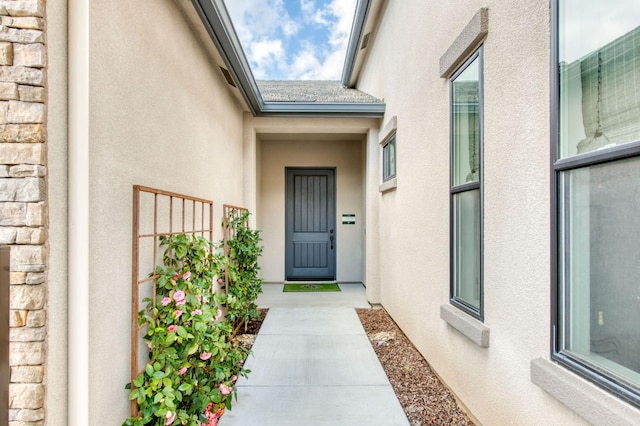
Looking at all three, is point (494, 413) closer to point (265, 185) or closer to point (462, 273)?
point (462, 273)

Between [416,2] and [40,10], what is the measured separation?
3.43 metres

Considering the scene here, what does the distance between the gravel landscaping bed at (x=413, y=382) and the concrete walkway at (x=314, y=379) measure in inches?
4.2

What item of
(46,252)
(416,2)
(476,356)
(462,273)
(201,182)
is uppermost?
(416,2)

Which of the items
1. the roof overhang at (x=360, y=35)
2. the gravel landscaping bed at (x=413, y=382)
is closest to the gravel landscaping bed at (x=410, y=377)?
the gravel landscaping bed at (x=413, y=382)

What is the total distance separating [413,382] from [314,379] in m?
0.88

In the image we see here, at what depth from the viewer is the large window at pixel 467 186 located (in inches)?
94.6

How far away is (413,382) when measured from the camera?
3035 millimetres

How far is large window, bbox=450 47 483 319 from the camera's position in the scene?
2403 millimetres

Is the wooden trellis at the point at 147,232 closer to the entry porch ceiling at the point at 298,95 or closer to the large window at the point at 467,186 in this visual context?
the entry porch ceiling at the point at 298,95

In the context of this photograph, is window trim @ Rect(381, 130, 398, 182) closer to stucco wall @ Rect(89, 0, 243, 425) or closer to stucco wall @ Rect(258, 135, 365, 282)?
stucco wall @ Rect(258, 135, 365, 282)

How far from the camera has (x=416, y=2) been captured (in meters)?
3.65

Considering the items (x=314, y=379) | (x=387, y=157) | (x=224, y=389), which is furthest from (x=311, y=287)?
(x=224, y=389)

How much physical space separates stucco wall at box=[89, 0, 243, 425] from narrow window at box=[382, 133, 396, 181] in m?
2.85

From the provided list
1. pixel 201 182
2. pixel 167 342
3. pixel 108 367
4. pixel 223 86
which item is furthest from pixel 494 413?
pixel 223 86
